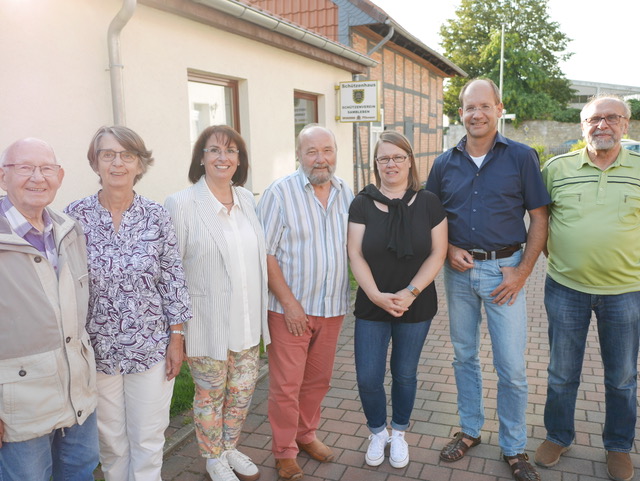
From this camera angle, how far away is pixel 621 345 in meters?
2.90

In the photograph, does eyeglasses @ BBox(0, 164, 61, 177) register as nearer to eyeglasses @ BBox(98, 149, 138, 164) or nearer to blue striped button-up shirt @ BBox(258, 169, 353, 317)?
eyeglasses @ BBox(98, 149, 138, 164)

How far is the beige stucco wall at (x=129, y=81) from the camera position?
4.03 metres

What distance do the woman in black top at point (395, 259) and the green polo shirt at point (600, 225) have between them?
2.17 feet

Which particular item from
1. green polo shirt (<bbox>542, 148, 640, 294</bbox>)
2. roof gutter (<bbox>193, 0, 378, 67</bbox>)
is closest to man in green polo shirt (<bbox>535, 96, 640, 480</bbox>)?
green polo shirt (<bbox>542, 148, 640, 294</bbox>)

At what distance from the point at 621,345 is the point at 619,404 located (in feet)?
1.20

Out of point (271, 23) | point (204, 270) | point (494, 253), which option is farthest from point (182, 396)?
point (271, 23)

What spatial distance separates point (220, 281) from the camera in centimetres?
271

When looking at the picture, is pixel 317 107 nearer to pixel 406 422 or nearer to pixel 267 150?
pixel 267 150

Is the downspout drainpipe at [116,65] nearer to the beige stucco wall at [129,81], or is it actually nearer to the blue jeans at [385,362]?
the beige stucco wall at [129,81]

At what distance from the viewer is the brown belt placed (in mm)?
2955

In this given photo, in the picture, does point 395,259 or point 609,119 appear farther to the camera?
point 395,259

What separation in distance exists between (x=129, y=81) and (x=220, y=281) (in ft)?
10.3

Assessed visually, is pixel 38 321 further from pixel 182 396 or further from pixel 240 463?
pixel 182 396

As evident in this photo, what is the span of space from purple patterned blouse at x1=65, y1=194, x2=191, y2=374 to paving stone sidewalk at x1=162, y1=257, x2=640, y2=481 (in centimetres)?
108
